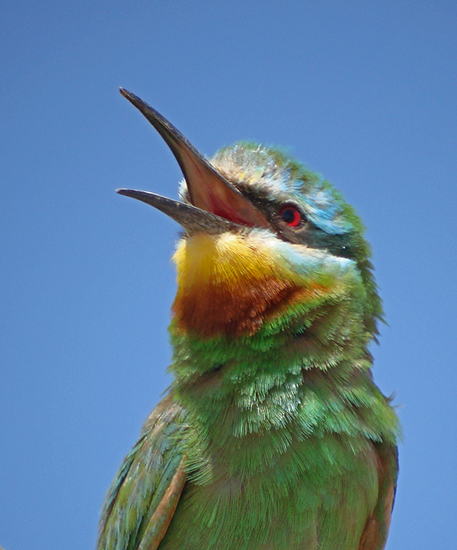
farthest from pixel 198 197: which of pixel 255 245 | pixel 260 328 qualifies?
pixel 260 328

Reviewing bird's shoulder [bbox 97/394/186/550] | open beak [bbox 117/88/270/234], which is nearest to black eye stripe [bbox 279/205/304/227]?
open beak [bbox 117/88/270/234]

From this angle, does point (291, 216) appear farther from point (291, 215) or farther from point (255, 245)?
point (255, 245)

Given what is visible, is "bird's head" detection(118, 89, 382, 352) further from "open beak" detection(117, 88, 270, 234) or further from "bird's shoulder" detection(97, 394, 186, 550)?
"bird's shoulder" detection(97, 394, 186, 550)

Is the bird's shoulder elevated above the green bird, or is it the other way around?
the green bird

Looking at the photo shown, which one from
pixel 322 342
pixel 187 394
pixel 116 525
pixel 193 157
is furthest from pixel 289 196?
pixel 116 525

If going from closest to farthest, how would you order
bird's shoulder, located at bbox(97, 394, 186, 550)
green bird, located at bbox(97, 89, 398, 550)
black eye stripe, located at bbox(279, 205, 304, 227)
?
green bird, located at bbox(97, 89, 398, 550)
bird's shoulder, located at bbox(97, 394, 186, 550)
black eye stripe, located at bbox(279, 205, 304, 227)

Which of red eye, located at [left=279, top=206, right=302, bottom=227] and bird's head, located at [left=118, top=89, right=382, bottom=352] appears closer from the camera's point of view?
bird's head, located at [left=118, top=89, right=382, bottom=352]

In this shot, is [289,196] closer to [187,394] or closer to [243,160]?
[243,160]
